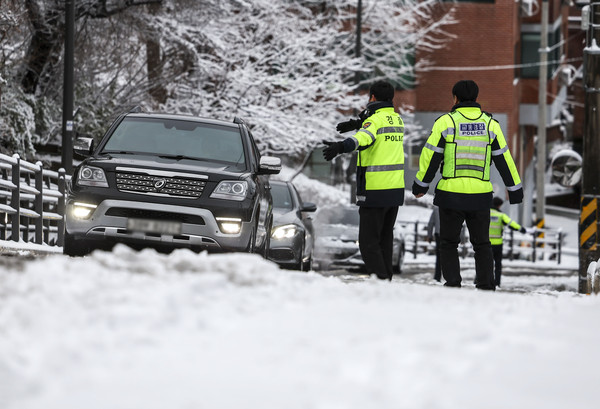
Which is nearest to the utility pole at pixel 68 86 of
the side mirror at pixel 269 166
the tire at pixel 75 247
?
the side mirror at pixel 269 166

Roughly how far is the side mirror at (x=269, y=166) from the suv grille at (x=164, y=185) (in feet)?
3.10

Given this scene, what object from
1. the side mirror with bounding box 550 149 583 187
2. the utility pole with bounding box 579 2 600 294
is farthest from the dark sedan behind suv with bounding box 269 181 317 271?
the side mirror with bounding box 550 149 583 187

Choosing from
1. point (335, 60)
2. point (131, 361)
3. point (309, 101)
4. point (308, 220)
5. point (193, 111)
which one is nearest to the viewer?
point (131, 361)

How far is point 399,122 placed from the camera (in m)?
10.7

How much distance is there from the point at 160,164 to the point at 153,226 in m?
0.86

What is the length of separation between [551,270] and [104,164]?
21744 millimetres

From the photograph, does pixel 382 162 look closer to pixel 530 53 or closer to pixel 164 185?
pixel 164 185

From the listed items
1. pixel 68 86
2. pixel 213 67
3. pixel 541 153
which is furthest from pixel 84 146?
pixel 541 153

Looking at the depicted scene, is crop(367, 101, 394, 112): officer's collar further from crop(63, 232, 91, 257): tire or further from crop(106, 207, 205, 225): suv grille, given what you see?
crop(63, 232, 91, 257): tire

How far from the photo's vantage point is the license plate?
10.5 m

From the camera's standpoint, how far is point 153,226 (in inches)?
415

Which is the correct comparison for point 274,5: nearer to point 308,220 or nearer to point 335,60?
point 335,60

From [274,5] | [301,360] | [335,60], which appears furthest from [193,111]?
[301,360]

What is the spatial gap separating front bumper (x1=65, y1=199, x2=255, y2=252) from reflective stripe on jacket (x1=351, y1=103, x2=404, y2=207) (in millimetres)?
1200
